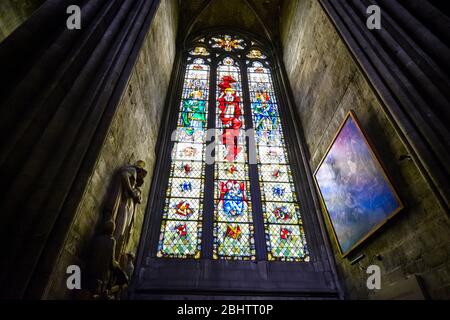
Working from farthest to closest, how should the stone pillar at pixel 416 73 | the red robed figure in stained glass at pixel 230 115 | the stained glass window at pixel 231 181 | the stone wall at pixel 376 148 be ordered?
the red robed figure in stained glass at pixel 230 115
the stained glass window at pixel 231 181
the stone wall at pixel 376 148
the stone pillar at pixel 416 73

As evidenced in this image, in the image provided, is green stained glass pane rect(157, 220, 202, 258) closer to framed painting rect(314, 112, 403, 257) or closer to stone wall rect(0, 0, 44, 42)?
framed painting rect(314, 112, 403, 257)

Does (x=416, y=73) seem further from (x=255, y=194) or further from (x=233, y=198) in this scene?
(x=233, y=198)

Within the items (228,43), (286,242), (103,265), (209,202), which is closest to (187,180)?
(209,202)

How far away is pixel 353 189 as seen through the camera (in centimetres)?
467

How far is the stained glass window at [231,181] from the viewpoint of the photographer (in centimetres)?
567

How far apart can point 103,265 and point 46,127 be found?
174cm

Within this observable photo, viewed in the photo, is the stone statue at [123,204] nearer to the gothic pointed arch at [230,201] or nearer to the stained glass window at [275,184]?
the gothic pointed arch at [230,201]

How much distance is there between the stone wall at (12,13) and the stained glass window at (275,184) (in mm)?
5764

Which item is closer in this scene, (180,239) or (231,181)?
(180,239)

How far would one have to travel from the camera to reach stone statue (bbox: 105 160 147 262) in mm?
3607

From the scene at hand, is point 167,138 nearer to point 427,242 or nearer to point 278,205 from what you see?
point 278,205

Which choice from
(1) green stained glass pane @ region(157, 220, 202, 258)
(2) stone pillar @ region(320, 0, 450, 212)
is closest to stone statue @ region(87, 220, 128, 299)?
(1) green stained glass pane @ region(157, 220, 202, 258)

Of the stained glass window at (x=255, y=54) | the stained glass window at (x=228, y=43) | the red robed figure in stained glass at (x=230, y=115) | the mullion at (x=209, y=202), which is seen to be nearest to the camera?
the mullion at (x=209, y=202)

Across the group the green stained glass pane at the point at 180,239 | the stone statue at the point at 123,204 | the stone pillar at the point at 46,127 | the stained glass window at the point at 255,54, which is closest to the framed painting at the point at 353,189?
the green stained glass pane at the point at 180,239
